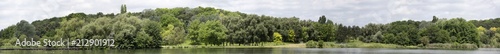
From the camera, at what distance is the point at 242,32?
105312 mm

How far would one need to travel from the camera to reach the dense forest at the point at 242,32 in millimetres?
89312

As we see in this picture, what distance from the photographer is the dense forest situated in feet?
293

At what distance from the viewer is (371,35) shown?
429 ft

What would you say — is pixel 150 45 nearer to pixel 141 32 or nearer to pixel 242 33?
pixel 141 32

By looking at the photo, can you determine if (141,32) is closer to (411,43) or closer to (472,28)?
(411,43)

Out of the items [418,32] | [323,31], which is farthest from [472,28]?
[323,31]

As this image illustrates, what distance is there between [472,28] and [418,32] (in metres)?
13.1

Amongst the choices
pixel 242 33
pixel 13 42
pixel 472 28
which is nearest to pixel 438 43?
pixel 472 28

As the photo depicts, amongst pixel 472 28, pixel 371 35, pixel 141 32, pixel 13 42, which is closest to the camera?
pixel 141 32

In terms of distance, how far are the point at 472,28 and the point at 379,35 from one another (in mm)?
17328

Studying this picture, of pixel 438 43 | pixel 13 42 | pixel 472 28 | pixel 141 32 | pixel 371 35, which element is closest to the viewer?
pixel 141 32

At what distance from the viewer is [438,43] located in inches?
4326

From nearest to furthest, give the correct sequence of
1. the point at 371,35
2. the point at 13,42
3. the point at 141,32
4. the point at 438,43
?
the point at 141,32 < the point at 13,42 < the point at 438,43 < the point at 371,35

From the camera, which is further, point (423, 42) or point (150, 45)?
point (423, 42)
